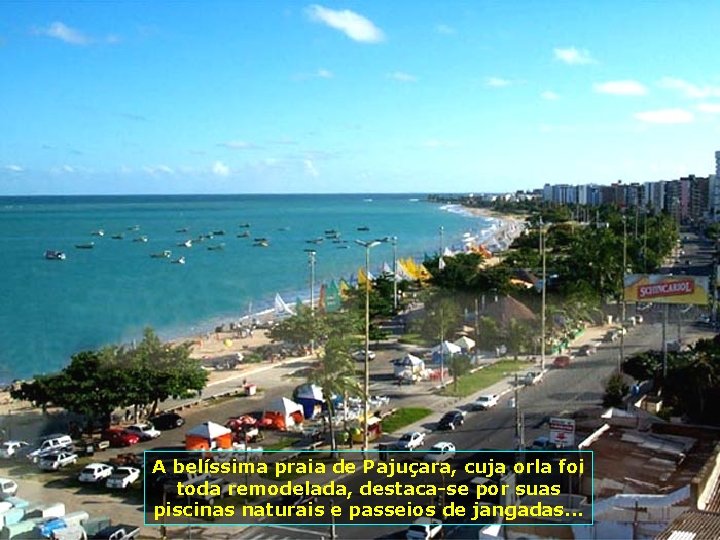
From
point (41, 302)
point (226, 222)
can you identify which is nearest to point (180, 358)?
point (41, 302)

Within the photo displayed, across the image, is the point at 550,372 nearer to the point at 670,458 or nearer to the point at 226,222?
the point at 670,458

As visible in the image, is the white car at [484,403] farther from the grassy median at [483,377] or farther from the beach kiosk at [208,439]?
the beach kiosk at [208,439]

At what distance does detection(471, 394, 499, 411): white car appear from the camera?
89.7 ft

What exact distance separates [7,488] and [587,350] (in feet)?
88.8

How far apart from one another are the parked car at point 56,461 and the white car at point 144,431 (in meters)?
2.49

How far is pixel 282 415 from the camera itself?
26109 millimetres

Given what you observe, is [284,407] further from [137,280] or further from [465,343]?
[137,280]

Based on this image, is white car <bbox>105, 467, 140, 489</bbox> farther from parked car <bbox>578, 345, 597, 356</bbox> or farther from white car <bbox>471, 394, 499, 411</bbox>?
parked car <bbox>578, 345, 597, 356</bbox>

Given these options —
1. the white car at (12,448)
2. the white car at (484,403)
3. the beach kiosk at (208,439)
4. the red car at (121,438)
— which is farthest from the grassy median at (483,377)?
the white car at (12,448)

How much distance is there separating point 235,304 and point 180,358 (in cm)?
3806

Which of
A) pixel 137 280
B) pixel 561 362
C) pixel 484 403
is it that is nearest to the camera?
pixel 484 403

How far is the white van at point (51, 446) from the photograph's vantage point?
887 inches

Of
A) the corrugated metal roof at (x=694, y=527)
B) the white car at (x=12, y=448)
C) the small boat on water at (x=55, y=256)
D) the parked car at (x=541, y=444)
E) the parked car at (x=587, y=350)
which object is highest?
the corrugated metal roof at (x=694, y=527)

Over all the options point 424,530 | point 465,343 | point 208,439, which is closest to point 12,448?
point 208,439
